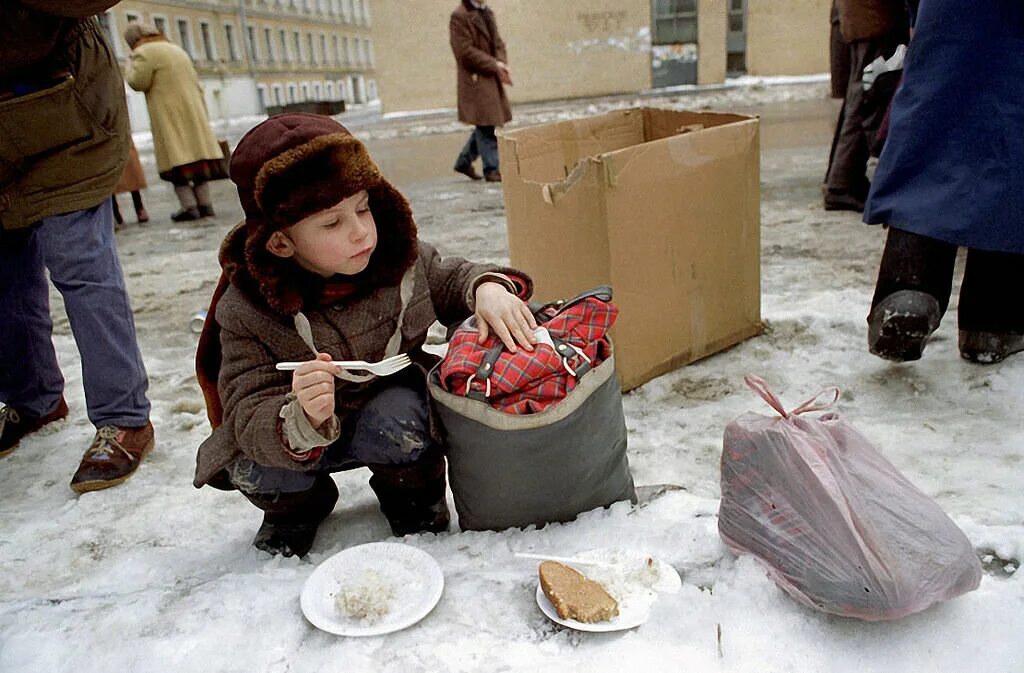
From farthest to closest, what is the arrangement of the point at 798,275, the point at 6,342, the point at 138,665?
1. the point at 798,275
2. the point at 6,342
3. the point at 138,665

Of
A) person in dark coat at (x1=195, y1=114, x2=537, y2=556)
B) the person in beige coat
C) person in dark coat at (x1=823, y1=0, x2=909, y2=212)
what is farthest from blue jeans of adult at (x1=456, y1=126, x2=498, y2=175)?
person in dark coat at (x1=195, y1=114, x2=537, y2=556)

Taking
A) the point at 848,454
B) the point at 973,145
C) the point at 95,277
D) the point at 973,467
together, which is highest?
the point at 973,145

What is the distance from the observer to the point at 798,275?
3250 millimetres

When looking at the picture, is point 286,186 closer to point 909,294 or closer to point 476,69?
point 909,294

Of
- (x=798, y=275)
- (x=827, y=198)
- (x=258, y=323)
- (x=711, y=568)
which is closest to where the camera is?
(x=711, y=568)

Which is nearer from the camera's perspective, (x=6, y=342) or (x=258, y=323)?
(x=258, y=323)

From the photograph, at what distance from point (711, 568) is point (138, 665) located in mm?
964

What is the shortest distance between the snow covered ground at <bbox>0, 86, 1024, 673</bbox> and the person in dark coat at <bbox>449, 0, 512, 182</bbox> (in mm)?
3915

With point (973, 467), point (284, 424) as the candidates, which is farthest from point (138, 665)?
point (973, 467)

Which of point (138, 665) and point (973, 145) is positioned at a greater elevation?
point (973, 145)

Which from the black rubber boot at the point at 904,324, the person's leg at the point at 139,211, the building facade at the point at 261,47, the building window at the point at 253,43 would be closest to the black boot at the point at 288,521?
the black rubber boot at the point at 904,324

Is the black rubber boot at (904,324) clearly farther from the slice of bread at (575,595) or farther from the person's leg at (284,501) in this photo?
the person's leg at (284,501)

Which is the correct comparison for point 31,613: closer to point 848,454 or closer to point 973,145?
point 848,454

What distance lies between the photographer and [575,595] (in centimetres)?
131
